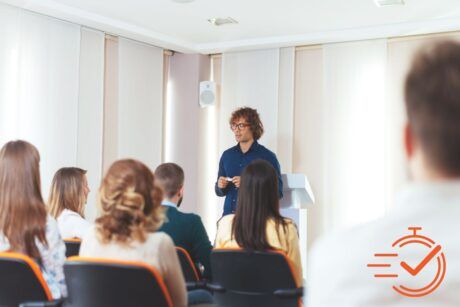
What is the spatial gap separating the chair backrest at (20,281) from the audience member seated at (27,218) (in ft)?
0.57

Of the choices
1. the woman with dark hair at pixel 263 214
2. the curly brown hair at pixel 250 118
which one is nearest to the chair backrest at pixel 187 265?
the woman with dark hair at pixel 263 214

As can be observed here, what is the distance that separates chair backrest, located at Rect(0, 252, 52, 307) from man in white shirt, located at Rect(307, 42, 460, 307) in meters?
1.44

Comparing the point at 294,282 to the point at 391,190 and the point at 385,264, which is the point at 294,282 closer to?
the point at 385,264

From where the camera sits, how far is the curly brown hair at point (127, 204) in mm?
1983

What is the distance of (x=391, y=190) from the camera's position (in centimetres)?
589

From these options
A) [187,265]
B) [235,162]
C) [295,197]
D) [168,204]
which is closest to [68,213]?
[168,204]

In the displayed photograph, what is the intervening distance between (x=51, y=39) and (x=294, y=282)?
409 centimetres

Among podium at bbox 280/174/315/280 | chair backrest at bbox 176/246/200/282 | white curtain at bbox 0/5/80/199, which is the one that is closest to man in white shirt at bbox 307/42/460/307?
chair backrest at bbox 176/246/200/282

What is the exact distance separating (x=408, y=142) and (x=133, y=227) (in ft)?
4.42

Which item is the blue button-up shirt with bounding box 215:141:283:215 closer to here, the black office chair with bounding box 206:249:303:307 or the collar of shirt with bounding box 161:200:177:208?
the collar of shirt with bounding box 161:200:177:208

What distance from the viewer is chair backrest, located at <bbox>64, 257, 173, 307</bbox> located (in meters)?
1.82

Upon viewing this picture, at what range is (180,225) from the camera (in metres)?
2.80

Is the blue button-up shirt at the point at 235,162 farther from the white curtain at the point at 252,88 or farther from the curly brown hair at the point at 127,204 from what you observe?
the curly brown hair at the point at 127,204

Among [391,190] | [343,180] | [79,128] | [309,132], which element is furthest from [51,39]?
[391,190]
